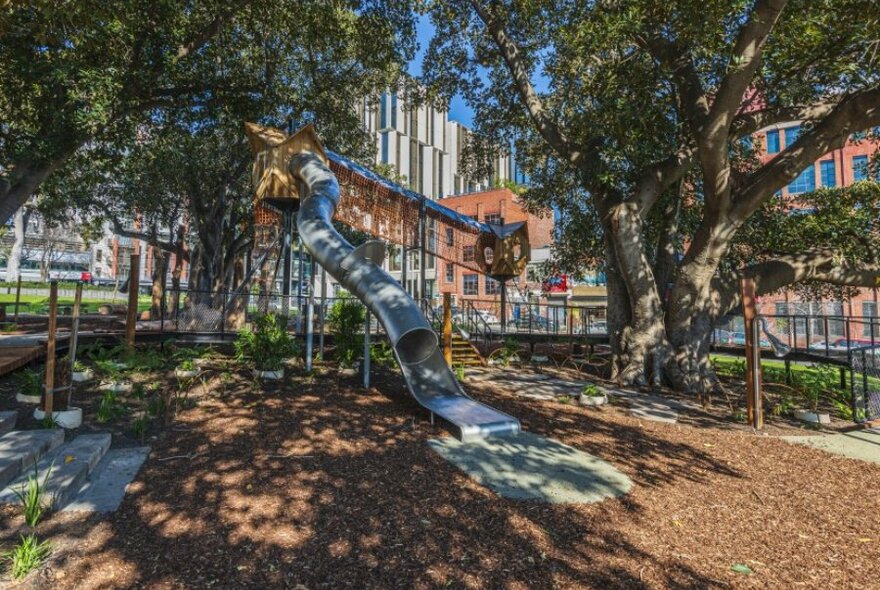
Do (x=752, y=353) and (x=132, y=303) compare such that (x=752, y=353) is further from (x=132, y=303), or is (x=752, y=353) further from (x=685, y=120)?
(x=132, y=303)

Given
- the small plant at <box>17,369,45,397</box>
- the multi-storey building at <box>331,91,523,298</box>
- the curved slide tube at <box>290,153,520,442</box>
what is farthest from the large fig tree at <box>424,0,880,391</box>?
the multi-storey building at <box>331,91,523,298</box>

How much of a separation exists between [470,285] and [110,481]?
44.4 m

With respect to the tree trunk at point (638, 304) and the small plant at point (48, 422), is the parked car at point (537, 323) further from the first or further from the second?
the small plant at point (48, 422)

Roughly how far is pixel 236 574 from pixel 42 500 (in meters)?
1.97

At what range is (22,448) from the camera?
4.54 m

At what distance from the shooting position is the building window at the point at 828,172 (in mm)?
36844

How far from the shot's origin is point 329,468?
4789 mm

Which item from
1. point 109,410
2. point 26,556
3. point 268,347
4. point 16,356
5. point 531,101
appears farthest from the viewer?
point 531,101

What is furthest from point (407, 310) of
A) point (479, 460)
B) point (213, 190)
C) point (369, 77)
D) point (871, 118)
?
point (213, 190)

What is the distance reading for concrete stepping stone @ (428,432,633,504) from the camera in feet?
14.8

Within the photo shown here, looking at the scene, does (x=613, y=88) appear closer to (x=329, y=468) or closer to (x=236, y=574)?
(x=329, y=468)

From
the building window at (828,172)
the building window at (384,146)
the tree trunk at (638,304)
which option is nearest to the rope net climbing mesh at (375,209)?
the tree trunk at (638,304)

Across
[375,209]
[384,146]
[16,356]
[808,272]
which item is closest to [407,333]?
[16,356]

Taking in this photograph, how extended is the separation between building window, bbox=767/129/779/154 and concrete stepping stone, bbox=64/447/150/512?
45383 mm
